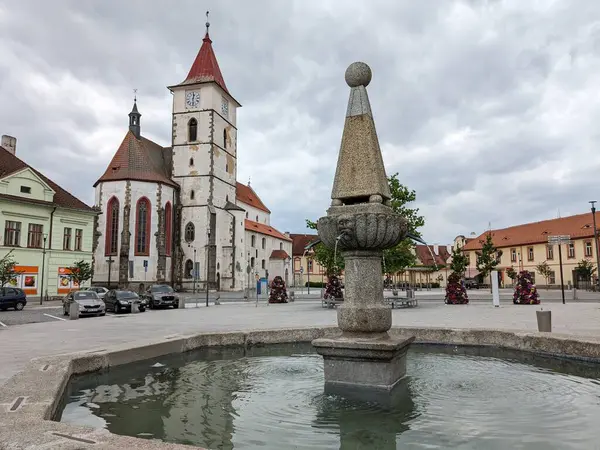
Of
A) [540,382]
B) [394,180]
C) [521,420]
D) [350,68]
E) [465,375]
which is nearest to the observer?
[521,420]

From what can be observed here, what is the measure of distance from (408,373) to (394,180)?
79.2ft

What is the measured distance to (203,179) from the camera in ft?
189

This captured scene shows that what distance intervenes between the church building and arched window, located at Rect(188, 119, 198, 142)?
0.13m

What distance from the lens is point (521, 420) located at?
4512 mm

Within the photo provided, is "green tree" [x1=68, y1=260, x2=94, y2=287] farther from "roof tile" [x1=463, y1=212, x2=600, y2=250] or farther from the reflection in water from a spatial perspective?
"roof tile" [x1=463, y1=212, x2=600, y2=250]

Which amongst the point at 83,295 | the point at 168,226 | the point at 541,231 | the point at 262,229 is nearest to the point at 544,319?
the point at 83,295

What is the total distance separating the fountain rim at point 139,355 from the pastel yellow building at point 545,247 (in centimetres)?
5037

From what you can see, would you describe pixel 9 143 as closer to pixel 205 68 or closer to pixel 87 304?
pixel 205 68

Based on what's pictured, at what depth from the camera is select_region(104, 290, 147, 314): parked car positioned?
86.2 feet

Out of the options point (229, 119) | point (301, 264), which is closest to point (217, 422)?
point (229, 119)

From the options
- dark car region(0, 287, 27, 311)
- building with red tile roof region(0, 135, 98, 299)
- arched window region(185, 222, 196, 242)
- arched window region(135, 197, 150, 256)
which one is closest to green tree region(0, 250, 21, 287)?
building with red tile roof region(0, 135, 98, 299)

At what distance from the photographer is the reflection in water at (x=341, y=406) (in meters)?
4.09

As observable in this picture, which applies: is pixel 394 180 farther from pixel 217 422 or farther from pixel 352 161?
pixel 217 422

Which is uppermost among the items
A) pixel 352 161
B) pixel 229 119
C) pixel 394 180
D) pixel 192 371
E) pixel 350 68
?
pixel 229 119
